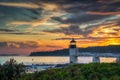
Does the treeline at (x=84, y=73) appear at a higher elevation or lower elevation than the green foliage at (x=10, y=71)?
higher

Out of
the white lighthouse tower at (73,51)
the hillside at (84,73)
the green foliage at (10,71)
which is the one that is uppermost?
the hillside at (84,73)

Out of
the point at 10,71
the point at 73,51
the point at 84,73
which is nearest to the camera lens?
the point at 84,73

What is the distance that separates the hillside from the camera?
12.0 m

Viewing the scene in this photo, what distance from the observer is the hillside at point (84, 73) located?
474 inches

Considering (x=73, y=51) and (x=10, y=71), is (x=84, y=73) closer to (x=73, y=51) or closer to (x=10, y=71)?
(x=10, y=71)

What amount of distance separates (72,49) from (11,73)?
35608mm

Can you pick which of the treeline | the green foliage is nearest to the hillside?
the treeline

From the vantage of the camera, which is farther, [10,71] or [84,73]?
[10,71]

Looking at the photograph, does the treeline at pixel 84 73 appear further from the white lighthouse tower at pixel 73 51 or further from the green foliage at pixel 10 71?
the white lighthouse tower at pixel 73 51

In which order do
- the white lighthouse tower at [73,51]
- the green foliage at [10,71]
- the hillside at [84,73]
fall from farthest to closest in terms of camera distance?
the white lighthouse tower at [73,51]
the green foliage at [10,71]
the hillside at [84,73]

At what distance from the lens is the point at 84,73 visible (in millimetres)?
12312

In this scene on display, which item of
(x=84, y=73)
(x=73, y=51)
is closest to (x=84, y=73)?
(x=84, y=73)

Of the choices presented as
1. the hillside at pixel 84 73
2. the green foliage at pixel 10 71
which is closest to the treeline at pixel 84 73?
the hillside at pixel 84 73

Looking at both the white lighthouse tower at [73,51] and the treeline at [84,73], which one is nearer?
the treeline at [84,73]
